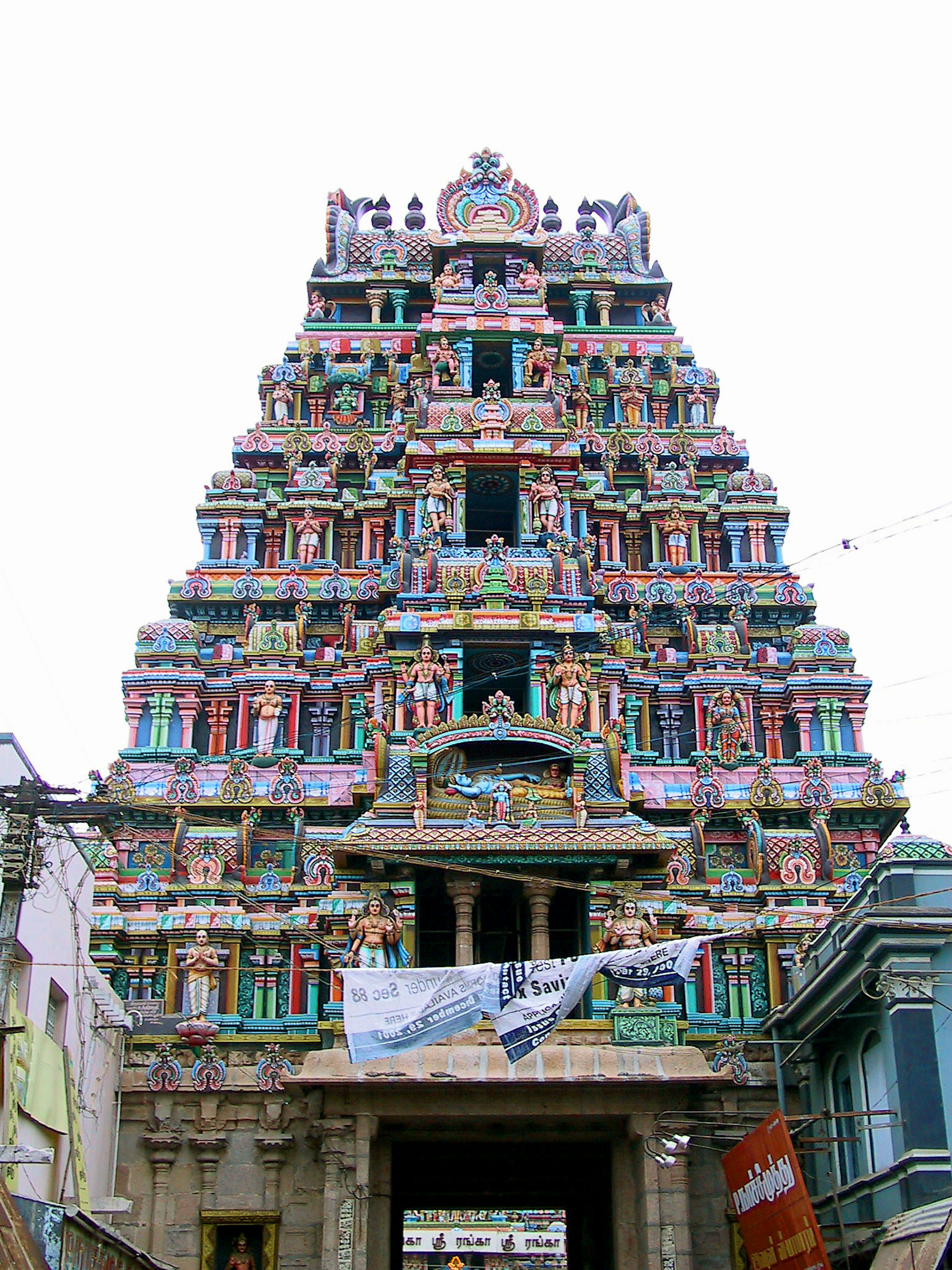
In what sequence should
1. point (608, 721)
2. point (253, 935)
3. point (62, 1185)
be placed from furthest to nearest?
point (608, 721)
point (253, 935)
point (62, 1185)

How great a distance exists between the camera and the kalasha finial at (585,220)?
63.4m

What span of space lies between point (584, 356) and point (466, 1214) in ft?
106

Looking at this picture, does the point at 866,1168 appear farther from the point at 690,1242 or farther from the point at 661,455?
the point at 661,455

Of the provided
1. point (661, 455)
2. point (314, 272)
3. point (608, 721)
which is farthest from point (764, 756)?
point (314, 272)

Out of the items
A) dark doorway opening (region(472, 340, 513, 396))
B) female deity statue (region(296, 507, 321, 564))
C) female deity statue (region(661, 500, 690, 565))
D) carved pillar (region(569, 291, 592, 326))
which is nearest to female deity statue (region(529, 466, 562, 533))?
female deity statue (region(661, 500, 690, 565))

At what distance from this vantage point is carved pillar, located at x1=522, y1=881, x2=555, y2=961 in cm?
3553

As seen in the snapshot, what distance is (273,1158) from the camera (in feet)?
113

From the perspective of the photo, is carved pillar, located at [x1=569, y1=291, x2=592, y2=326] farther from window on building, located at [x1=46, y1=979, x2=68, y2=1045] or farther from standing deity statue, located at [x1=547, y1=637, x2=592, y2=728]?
window on building, located at [x1=46, y1=979, x2=68, y2=1045]

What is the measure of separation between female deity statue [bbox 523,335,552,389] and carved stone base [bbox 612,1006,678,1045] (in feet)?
82.1

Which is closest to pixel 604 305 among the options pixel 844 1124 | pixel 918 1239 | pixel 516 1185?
pixel 516 1185

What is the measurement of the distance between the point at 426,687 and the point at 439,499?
25.9 feet

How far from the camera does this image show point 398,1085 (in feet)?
105

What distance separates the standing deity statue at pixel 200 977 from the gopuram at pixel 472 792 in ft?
0.25

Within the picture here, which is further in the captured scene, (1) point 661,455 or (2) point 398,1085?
(1) point 661,455
